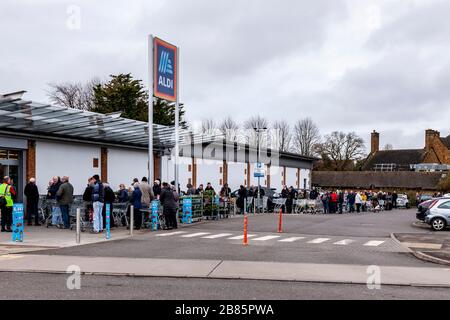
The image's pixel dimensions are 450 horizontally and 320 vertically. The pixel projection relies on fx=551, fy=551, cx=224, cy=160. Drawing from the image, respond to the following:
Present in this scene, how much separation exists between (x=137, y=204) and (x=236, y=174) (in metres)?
27.4

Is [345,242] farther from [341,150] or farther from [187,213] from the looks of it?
[341,150]

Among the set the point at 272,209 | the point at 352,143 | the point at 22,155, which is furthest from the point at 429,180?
the point at 22,155

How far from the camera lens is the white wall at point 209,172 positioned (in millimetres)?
41156

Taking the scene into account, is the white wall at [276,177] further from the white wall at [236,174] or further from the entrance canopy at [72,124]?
the entrance canopy at [72,124]

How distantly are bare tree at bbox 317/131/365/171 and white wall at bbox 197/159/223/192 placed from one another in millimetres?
52137

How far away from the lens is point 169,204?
20672 mm

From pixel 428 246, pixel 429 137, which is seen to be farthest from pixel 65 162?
pixel 429 137

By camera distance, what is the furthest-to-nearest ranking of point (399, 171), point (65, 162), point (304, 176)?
point (399, 171), point (304, 176), point (65, 162)

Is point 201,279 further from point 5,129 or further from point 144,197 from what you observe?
point 5,129

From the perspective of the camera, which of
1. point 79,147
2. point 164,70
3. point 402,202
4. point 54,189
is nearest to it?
point 54,189

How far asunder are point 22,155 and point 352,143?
7788cm

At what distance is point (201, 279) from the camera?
10578 millimetres

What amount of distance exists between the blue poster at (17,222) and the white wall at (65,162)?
8584 mm

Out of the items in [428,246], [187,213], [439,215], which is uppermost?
[187,213]
